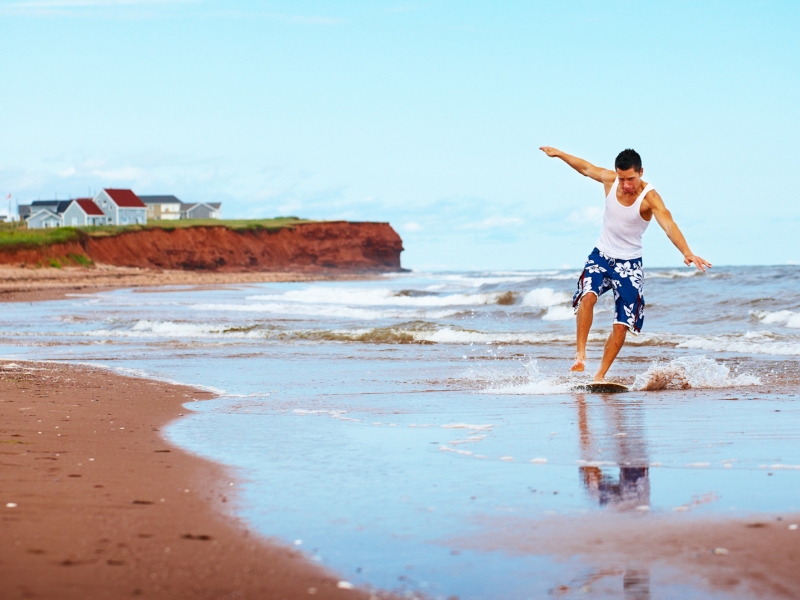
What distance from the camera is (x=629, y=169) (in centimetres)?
701

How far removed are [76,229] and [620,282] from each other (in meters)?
64.3

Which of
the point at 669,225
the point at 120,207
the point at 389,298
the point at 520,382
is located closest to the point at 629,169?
the point at 669,225

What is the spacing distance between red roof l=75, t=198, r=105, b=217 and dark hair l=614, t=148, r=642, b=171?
101 meters

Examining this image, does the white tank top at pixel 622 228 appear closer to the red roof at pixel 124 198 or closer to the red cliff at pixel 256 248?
the red cliff at pixel 256 248

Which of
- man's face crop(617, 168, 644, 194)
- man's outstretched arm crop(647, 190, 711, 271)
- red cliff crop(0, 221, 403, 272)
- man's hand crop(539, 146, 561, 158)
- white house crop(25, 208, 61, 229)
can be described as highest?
white house crop(25, 208, 61, 229)

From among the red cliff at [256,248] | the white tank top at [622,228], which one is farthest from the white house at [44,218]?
the white tank top at [622,228]

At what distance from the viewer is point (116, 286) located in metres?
45.8

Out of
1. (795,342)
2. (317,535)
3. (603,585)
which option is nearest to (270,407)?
(317,535)

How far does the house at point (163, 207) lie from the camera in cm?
12425

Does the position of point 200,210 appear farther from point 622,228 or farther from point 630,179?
point 630,179

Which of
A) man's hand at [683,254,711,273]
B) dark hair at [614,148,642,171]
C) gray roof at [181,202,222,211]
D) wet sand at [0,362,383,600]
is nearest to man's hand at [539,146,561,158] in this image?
dark hair at [614,148,642,171]

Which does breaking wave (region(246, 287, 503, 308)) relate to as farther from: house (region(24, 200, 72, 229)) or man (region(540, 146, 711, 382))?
house (region(24, 200, 72, 229))

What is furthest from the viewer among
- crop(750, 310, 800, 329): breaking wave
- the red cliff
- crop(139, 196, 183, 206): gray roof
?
crop(139, 196, 183, 206): gray roof

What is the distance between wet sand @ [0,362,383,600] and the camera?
2574 mm
